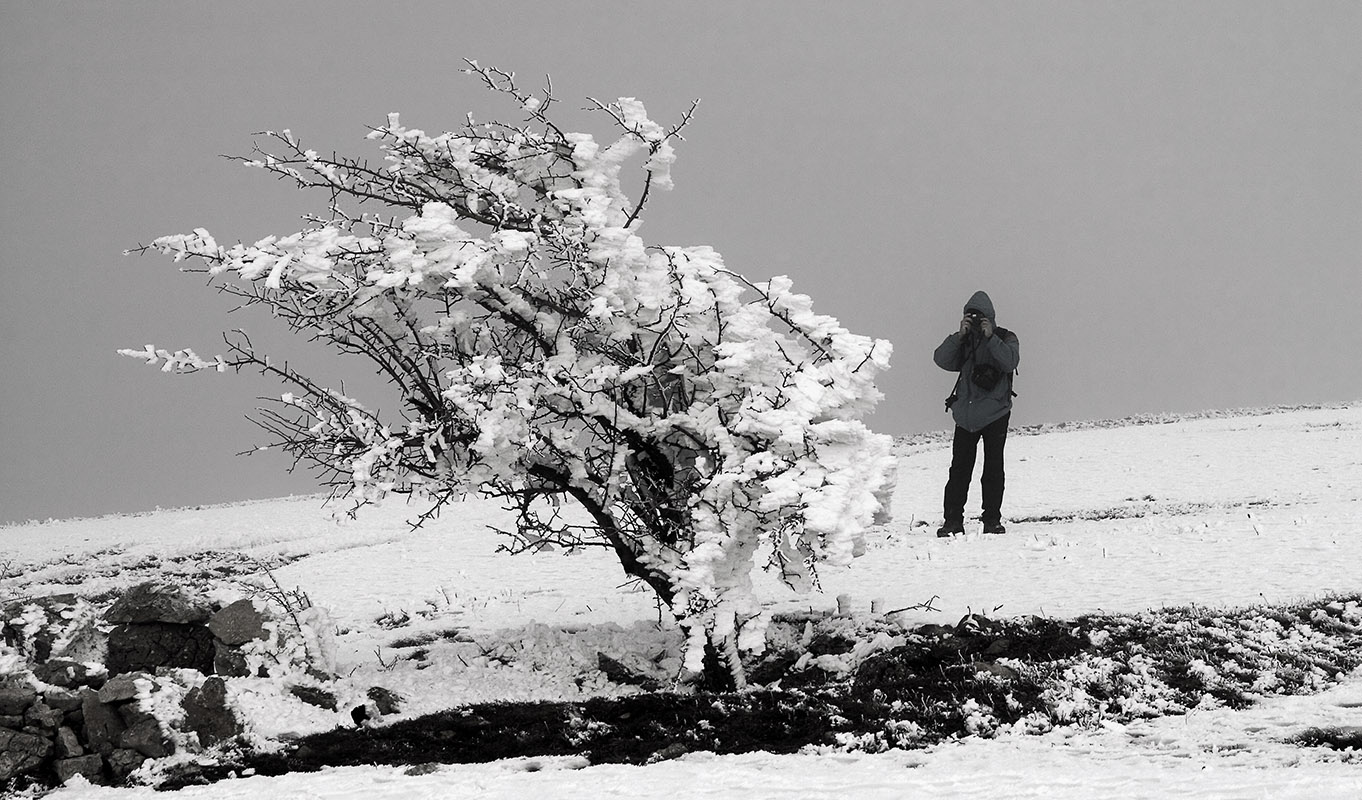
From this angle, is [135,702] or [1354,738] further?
[135,702]

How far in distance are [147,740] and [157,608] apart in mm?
1390

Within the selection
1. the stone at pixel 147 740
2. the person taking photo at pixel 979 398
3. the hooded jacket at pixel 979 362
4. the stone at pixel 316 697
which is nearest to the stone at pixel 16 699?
the stone at pixel 147 740

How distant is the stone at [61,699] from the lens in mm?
7332

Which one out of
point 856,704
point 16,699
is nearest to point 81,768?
point 16,699

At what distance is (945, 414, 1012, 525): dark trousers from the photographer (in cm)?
1341

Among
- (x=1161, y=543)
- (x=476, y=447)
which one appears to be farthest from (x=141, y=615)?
(x=1161, y=543)

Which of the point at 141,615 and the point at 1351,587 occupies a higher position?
the point at 1351,587

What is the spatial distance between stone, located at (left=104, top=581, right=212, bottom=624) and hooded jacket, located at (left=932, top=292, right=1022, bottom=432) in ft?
27.8

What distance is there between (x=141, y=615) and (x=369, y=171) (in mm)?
3619

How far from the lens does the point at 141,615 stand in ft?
27.4

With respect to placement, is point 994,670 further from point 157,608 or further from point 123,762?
point 157,608

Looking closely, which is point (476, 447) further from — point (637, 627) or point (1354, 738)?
point (1354, 738)

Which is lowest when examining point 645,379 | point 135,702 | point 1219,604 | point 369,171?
point 135,702

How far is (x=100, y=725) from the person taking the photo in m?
7.27
